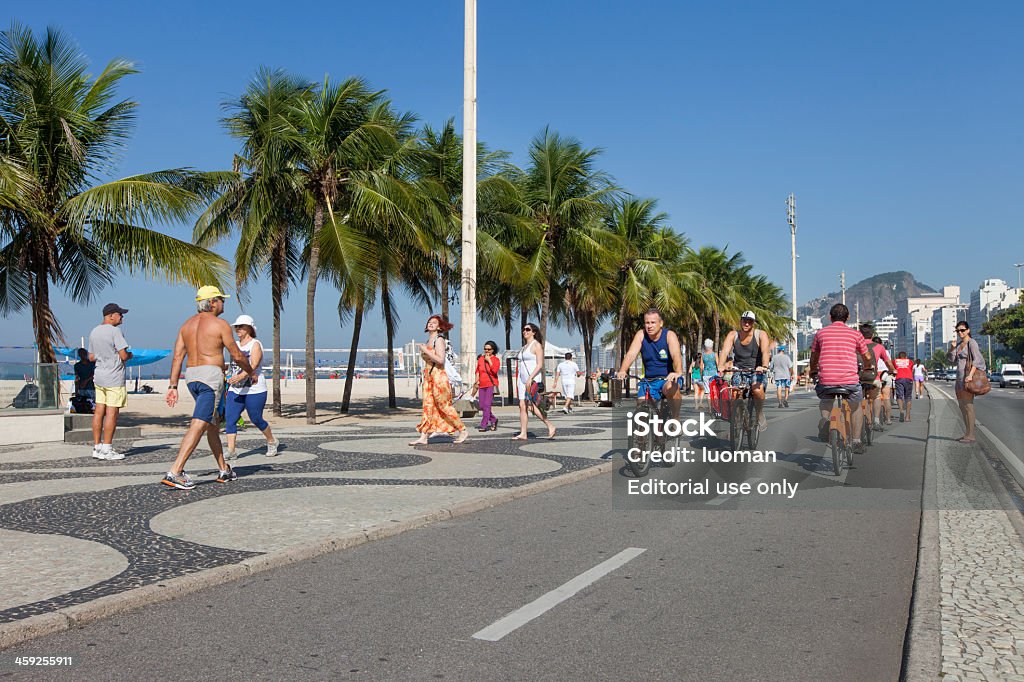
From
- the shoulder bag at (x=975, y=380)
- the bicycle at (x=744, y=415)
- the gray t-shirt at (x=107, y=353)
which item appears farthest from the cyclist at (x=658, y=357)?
the gray t-shirt at (x=107, y=353)

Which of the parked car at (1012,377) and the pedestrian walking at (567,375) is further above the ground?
the pedestrian walking at (567,375)

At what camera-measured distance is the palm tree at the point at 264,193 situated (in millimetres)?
19641

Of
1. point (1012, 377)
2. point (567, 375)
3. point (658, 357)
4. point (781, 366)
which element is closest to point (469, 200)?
point (567, 375)

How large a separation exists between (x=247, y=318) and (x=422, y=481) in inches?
157

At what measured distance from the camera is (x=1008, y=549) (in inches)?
234

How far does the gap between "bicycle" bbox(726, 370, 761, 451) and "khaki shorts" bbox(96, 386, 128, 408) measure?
8.15 m

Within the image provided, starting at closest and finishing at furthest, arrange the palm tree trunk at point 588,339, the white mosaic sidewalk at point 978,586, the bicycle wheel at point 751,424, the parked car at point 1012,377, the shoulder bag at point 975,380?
the white mosaic sidewalk at point 978,586 < the bicycle wheel at point 751,424 < the shoulder bag at point 975,380 < the palm tree trunk at point 588,339 < the parked car at point 1012,377

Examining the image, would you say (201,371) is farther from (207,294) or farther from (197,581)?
(197,581)

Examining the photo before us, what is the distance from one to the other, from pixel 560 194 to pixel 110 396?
20945 millimetres

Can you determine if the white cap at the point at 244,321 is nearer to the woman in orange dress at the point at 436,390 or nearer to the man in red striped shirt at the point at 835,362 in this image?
the woman in orange dress at the point at 436,390

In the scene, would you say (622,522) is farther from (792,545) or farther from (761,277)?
(761,277)

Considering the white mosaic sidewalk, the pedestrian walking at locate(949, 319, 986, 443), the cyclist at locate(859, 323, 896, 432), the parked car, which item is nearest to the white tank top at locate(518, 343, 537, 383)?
the cyclist at locate(859, 323, 896, 432)

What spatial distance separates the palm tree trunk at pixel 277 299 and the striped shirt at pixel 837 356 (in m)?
16.1

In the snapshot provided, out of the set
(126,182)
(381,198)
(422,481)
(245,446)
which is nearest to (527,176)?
(381,198)
